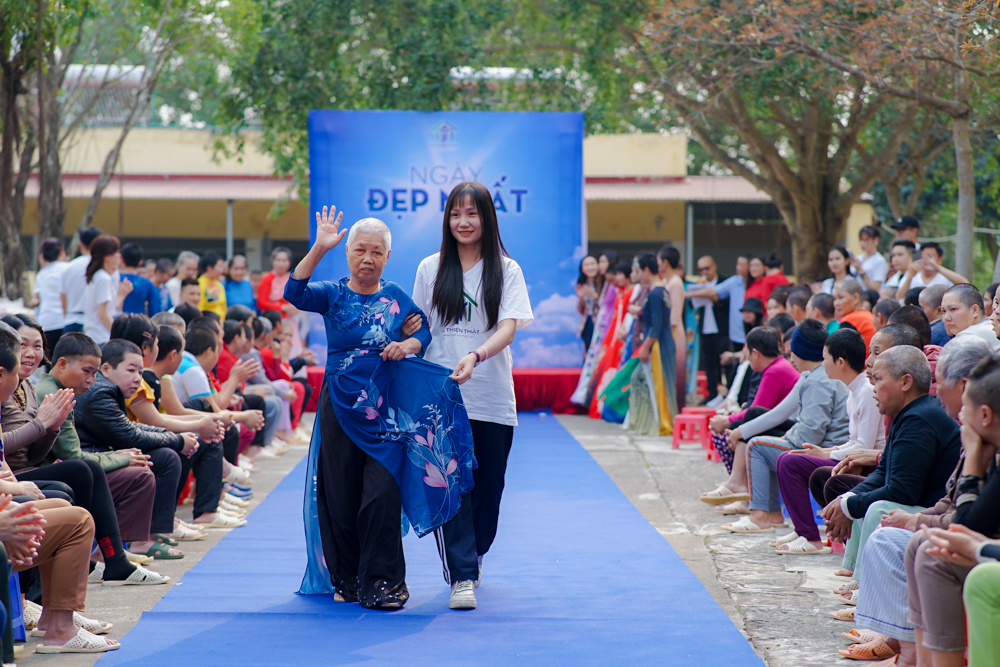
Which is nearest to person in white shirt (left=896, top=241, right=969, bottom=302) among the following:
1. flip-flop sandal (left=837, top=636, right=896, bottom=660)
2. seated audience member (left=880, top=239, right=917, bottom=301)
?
seated audience member (left=880, top=239, right=917, bottom=301)

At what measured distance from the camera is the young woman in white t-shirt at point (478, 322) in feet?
11.6

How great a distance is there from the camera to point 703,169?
71.2 feet

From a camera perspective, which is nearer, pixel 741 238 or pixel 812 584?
pixel 812 584

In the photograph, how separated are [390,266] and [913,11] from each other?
5137 mm

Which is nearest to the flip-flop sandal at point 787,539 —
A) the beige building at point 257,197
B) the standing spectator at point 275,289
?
the standing spectator at point 275,289

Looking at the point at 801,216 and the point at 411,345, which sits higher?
the point at 801,216

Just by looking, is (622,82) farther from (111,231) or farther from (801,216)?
(111,231)

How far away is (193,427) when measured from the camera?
Answer: 446cm

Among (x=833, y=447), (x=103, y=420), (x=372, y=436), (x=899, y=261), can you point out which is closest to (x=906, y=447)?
(x=833, y=447)

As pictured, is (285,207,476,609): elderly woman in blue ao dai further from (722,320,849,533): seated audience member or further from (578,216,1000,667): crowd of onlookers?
(722,320,849,533): seated audience member

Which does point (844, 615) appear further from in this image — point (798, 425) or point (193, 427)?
point (193, 427)

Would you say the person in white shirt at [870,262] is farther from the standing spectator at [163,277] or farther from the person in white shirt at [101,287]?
the standing spectator at [163,277]

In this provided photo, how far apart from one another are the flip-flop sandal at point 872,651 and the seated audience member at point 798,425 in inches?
56.9

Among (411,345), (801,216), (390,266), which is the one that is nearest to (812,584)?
(411,345)
